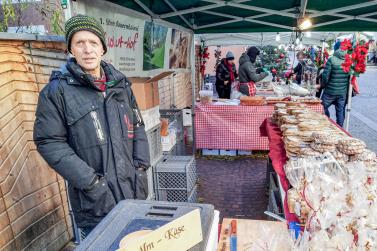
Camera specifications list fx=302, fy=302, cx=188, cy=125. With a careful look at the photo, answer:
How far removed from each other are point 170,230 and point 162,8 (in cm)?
410

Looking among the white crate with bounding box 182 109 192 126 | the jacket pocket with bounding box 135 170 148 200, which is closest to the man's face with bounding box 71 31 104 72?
the jacket pocket with bounding box 135 170 148 200

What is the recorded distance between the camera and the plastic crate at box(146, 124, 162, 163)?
3459 millimetres

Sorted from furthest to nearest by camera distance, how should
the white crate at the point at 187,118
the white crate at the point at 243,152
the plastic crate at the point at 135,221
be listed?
the white crate at the point at 243,152 → the white crate at the point at 187,118 → the plastic crate at the point at 135,221

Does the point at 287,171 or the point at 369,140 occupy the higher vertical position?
the point at 287,171

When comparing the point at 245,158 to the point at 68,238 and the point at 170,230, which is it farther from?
the point at 170,230

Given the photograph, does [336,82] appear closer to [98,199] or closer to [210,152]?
[210,152]

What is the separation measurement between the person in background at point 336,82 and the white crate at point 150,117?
424cm

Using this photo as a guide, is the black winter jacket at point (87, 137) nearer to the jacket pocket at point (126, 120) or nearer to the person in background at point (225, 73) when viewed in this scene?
the jacket pocket at point (126, 120)

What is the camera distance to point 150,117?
337cm

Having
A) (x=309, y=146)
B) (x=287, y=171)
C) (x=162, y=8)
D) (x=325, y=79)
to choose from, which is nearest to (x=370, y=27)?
(x=325, y=79)

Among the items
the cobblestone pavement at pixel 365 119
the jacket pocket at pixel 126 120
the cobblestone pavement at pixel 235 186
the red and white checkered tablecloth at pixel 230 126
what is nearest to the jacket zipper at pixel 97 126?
the jacket pocket at pixel 126 120

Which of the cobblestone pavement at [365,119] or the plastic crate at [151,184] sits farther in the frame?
the cobblestone pavement at [365,119]

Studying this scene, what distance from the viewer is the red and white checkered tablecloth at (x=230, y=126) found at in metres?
5.73

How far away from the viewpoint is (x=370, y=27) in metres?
5.67
